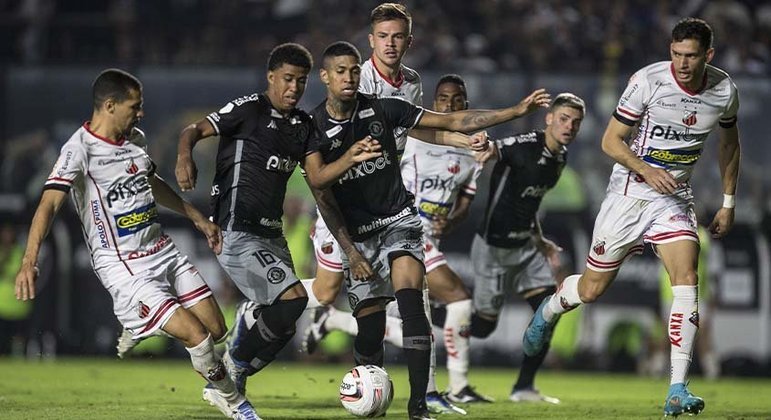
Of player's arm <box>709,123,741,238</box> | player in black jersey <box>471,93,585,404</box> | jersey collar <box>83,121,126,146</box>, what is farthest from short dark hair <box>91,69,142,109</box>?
player's arm <box>709,123,741,238</box>

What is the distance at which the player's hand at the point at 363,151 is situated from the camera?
8.02 m

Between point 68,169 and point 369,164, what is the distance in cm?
208

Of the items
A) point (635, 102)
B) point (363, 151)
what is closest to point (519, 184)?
point (635, 102)

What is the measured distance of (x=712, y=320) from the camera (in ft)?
54.6

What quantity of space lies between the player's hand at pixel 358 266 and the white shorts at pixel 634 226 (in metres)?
1.97

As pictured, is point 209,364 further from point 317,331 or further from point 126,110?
point 317,331

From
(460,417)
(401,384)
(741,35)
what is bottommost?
(401,384)

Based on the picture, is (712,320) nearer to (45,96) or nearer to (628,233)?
(628,233)

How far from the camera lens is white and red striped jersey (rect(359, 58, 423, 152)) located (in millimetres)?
9805

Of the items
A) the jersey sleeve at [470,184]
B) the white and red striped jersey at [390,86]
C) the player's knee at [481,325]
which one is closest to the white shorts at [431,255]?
the jersey sleeve at [470,184]

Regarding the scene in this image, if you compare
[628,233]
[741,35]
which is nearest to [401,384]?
[628,233]

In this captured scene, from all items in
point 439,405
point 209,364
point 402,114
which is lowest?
point 439,405

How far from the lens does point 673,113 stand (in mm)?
8945

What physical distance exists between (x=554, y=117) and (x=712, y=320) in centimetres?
662
